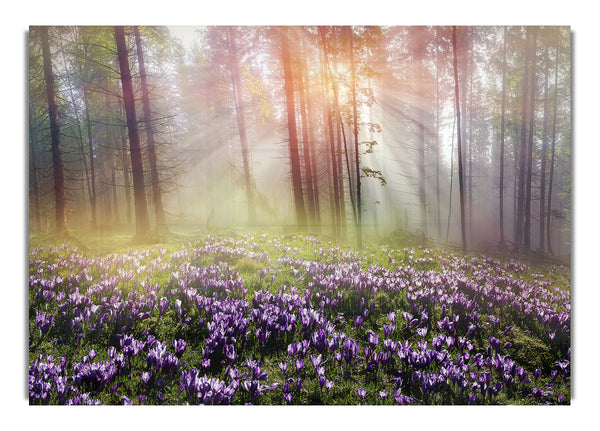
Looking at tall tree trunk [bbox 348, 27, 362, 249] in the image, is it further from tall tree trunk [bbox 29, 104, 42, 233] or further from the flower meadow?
tall tree trunk [bbox 29, 104, 42, 233]

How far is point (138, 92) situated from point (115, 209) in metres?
1.29

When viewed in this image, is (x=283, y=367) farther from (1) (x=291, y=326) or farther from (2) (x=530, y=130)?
(2) (x=530, y=130)

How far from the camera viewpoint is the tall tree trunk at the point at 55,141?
3.66 m

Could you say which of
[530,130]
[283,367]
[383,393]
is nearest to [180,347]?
[283,367]

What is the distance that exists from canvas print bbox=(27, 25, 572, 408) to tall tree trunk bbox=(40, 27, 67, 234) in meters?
0.02

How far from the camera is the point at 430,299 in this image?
362cm

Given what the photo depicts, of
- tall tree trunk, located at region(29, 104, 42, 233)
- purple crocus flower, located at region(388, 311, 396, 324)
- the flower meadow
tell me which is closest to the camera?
the flower meadow

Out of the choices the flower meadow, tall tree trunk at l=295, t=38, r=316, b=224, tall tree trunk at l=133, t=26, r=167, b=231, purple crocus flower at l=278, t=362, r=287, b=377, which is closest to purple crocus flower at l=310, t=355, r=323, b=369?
the flower meadow

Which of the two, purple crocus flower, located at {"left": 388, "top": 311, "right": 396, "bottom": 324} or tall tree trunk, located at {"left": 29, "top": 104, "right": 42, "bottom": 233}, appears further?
tall tree trunk, located at {"left": 29, "top": 104, "right": 42, "bottom": 233}

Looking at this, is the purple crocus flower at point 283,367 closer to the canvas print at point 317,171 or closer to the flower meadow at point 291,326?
the flower meadow at point 291,326

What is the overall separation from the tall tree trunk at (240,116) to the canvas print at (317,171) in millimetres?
22

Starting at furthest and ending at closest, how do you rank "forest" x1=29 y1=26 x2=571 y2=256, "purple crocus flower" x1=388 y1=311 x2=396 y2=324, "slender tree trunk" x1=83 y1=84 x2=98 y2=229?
"forest" x1=29 y1=26 x2=571 y2=256 → "slender tree trunk" x1=83 y1=84 x2=98 y2=229 → "purple crocus flower" x1=388 y1=311 x2=396 y2=324

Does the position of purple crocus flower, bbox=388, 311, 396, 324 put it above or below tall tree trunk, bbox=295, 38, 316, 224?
below

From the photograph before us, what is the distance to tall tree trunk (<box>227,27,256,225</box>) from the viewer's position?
3.90 metres
